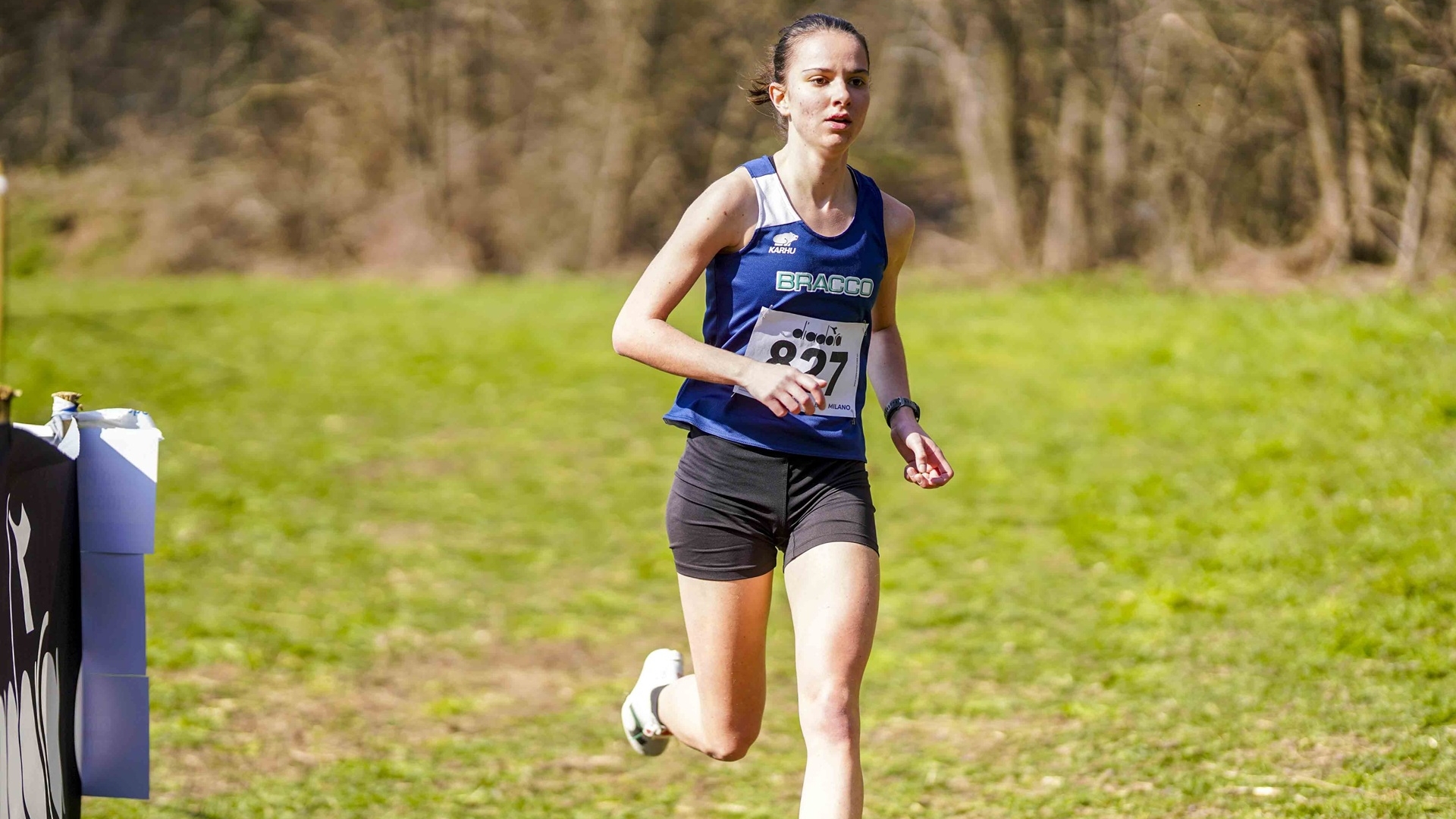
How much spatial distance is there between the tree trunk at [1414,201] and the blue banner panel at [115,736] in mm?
11401

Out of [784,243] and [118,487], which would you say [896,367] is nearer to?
[784,243]

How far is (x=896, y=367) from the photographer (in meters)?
3.72

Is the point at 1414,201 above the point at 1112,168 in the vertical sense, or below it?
below

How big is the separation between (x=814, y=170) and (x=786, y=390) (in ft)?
2.03

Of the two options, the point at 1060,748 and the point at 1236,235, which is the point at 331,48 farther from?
the point at 1060,748

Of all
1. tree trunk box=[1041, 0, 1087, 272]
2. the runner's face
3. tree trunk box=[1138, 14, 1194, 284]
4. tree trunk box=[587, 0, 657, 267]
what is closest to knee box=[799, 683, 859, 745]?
the runner's face

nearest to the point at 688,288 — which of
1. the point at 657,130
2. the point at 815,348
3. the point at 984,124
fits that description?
the point at 815,348

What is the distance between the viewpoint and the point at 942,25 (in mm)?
15953

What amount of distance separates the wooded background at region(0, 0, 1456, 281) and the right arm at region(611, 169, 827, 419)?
10419 mm

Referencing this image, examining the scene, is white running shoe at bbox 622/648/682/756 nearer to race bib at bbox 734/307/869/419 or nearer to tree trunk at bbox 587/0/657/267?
race bib at bbox 734/307/869/419

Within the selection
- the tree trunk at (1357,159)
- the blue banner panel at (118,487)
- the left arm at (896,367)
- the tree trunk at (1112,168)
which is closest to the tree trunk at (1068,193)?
the tree trunk at (1112,168)

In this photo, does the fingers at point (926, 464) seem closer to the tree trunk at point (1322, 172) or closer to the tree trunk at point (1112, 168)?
the tree trunk at point (1322, 172)

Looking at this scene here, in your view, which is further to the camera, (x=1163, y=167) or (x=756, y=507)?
(x=1163, y=167)

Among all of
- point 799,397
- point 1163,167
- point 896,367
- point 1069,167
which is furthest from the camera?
point 1069,167
